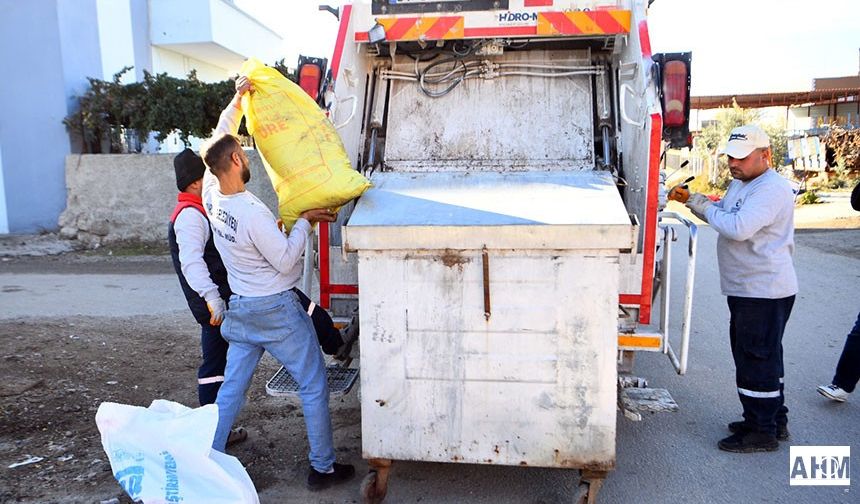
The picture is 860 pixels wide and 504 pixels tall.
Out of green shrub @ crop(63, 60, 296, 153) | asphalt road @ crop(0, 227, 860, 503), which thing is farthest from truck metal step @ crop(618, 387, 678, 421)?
green shrub @ crop(63, 60, 296, 153)

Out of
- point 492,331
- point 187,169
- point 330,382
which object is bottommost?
point 330,382

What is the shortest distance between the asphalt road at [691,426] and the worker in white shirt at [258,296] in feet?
1.13

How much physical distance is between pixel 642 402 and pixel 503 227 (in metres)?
1.27

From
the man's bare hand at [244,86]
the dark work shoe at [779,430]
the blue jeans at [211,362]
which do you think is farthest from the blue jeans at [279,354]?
the dark work shoe at [779,430]

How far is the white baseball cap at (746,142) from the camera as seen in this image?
3158mm

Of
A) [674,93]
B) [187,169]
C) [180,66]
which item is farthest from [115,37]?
[674,93]

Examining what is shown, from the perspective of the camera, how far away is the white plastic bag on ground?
2.31m

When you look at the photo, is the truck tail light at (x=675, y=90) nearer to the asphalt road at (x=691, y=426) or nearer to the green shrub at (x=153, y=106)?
the asphalt road at (x=691, y=426)

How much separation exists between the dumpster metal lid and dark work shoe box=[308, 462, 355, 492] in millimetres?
1079

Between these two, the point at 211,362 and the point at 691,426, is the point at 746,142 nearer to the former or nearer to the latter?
the point at 691,426

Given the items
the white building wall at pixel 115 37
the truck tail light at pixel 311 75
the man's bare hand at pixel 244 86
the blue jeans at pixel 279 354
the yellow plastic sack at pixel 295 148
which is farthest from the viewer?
the white building wall at pixel 115 37

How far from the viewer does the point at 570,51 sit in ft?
12.4

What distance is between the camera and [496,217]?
2.54 meters

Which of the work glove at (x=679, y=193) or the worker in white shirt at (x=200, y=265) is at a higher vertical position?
the work glove at (x=679, y=193)
